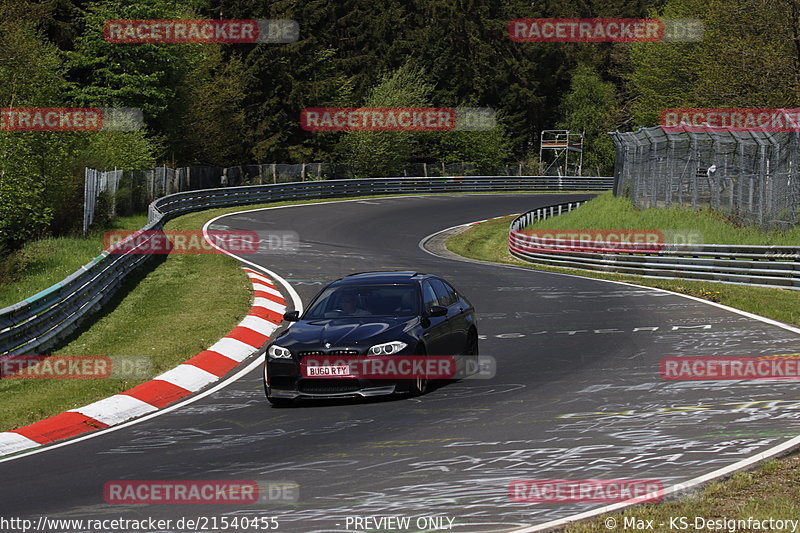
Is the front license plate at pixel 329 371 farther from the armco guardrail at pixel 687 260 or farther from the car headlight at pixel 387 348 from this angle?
the armco guardrail at pixel 687 260

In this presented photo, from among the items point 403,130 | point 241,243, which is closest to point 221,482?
point 241,243

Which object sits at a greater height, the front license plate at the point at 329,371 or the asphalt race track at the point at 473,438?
the front license plate at the point at 329,371

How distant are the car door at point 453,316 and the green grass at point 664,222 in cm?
1775

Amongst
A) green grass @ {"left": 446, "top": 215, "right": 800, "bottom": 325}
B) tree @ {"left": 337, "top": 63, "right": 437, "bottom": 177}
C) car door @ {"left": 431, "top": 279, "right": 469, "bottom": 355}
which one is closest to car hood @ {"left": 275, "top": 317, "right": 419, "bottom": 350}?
car door @ {"left": 431, "top": 279, "right": 469, "bottom": 355}

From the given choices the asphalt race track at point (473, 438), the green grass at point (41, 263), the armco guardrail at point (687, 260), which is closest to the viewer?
the asphalt race track at point (473, 438)

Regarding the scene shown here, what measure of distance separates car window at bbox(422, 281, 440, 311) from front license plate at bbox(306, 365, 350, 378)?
5.37 feet

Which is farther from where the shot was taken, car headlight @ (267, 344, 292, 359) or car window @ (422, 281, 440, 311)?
car window @ (422, 281, 440, 311)

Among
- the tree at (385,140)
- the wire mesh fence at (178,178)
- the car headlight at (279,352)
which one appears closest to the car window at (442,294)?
the car headlight at (279,352)

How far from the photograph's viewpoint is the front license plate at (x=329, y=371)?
11.4 meters

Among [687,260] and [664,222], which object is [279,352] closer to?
[687,260]

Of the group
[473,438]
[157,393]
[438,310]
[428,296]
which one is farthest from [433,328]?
→ [157,393]

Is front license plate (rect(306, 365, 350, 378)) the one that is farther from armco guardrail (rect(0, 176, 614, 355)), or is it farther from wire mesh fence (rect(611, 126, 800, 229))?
wire mesh fence (rect(611, 126, 800, 229))

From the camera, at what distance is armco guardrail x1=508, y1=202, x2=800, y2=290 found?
967 inches

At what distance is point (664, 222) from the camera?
35.6 m
